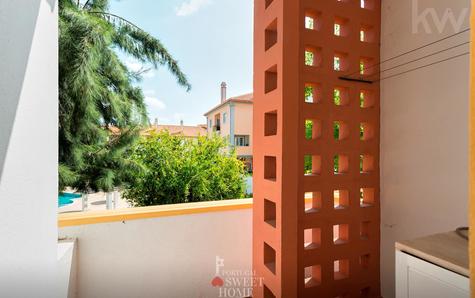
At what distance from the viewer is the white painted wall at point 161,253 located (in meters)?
1.50

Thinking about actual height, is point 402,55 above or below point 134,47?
below

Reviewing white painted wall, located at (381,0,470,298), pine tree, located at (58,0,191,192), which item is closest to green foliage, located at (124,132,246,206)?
pine tree, located at (58,0,191,192)

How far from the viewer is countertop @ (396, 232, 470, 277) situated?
2.35 ft

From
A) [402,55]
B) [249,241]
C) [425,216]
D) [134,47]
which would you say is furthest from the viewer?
[134,47]

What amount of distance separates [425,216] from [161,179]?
2593 millimetres

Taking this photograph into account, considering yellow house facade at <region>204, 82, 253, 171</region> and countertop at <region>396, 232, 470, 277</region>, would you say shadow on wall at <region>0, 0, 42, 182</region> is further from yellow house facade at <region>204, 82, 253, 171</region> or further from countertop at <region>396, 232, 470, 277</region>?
yellow house facade at <region>204, 82, 253, 171</region>

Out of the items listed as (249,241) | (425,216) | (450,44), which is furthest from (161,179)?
(450,44)

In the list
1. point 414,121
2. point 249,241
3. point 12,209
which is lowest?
point 249,241

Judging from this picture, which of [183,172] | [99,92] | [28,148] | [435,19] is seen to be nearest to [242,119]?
[99,92]

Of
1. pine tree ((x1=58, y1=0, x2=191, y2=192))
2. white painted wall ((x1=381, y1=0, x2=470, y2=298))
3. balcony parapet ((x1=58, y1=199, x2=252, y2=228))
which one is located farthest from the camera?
pine tree ((x1=58, y1=0, x2=191, y2=192))

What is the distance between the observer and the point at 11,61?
0.73 metres

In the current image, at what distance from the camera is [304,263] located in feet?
4.52

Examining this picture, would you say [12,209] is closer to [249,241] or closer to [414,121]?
[249,241]

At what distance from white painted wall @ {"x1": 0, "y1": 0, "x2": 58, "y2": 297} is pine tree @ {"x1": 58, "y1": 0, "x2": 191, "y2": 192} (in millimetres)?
2313
